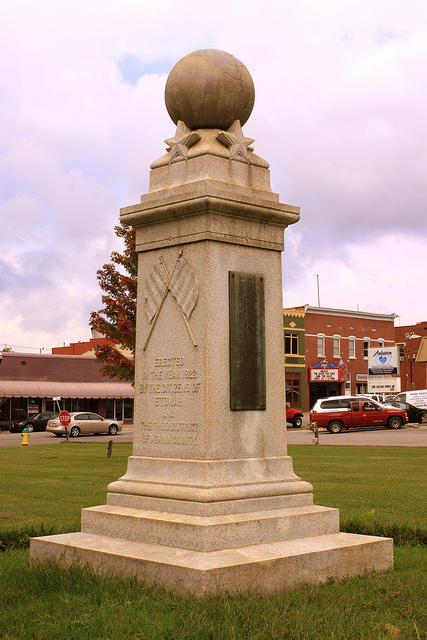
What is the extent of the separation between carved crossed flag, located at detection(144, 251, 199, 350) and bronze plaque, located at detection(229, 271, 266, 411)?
33 cm

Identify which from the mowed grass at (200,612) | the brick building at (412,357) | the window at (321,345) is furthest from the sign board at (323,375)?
the mowed grass at (200,612)

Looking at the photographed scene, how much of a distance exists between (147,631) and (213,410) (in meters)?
2.03

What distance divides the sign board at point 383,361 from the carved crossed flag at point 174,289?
5571 centimetres

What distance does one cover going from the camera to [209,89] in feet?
21.9

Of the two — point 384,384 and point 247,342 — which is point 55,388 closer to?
point 384,384

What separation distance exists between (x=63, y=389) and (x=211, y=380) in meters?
47.8

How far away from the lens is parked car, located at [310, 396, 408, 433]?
3762cm

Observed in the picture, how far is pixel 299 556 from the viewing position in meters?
5.58

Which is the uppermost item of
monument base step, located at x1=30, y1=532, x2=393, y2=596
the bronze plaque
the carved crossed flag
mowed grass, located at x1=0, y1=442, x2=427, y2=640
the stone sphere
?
the stone sphere

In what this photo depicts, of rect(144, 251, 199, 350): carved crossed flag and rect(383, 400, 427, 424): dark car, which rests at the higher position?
rect(144, 251, 199, 350): carved crossed flag

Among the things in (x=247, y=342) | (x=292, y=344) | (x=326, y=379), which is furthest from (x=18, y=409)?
(x=247, y=342)

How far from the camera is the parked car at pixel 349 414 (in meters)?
37.6

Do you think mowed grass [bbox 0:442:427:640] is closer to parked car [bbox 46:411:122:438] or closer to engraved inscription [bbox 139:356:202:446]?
engraved inscription [bbox 139:356:202:446]

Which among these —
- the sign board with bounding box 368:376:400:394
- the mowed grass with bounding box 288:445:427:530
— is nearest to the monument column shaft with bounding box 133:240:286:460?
the mowed grass with bounding box 288:445:427:530
